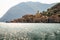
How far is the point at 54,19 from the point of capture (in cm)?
19450

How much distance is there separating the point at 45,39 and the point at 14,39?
6516 millimetres

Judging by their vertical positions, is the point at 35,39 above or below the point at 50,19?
above

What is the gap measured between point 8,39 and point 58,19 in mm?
153195

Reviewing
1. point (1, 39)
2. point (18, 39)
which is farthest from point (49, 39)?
point (1, 39)

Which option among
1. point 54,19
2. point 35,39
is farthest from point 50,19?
point 35,39

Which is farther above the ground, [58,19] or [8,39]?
[8,39]

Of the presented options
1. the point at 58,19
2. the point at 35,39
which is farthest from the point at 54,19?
the point at 35,39

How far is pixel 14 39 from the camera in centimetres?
4400

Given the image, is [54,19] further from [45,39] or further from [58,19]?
[45,39]

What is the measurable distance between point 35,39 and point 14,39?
454cm

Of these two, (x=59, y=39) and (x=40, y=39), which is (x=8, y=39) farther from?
(x=59, y=39)

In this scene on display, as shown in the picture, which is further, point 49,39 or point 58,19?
point 58,19

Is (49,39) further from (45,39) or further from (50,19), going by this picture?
(50,19)

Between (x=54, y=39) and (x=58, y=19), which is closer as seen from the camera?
(x=54, y=39)
